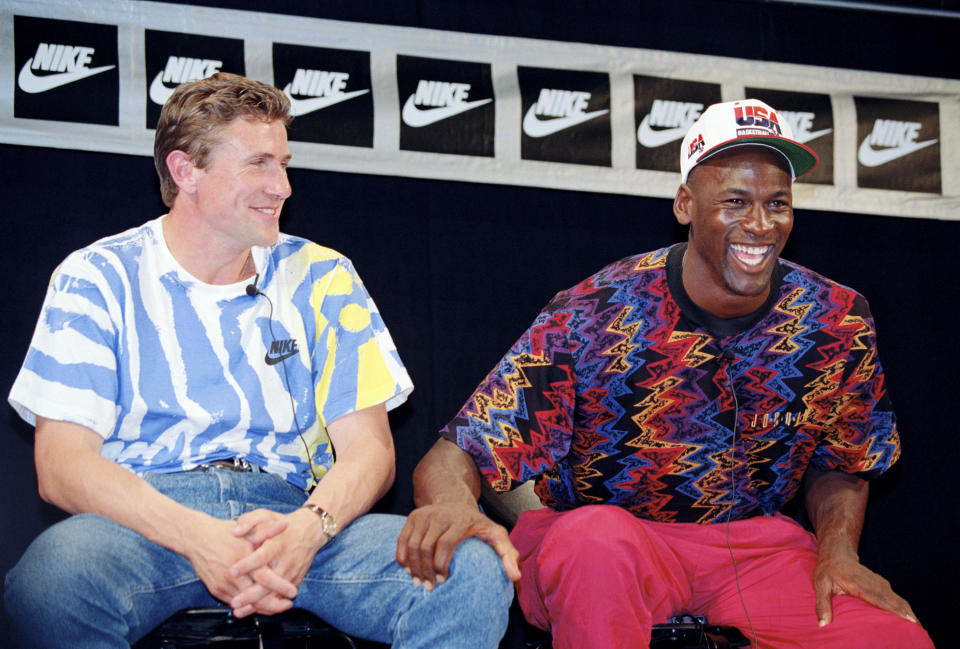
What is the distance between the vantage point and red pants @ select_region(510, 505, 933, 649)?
6.82ft

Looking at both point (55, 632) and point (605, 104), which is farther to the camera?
point (605, 104)

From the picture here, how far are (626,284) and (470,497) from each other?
740mm

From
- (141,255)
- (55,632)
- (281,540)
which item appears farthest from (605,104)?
(55,632)

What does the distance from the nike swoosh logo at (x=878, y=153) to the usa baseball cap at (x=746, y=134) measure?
131 cm

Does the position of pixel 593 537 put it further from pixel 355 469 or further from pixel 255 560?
pixel 255 560

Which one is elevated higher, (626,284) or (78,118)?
(78,118)

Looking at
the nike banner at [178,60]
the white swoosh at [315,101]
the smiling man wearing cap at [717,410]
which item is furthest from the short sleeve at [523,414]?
the nike banner at [178,60]

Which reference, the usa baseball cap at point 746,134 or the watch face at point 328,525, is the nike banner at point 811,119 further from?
the watch face at point 328,525

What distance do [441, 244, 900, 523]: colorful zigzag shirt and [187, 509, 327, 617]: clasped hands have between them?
0.64m

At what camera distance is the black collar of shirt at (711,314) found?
102 inches

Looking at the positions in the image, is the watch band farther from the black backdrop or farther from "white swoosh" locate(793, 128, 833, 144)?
"white swoosh" locate(793, 128, 833, 144)

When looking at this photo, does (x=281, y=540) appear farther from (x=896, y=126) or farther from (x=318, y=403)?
(x=896, y=126)

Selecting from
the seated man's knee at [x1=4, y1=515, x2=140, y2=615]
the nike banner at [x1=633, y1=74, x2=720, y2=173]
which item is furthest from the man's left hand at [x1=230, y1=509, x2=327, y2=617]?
the nike banner at [x1=633, y1=74, x2=720, y2=173]

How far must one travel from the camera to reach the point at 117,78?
330cm
